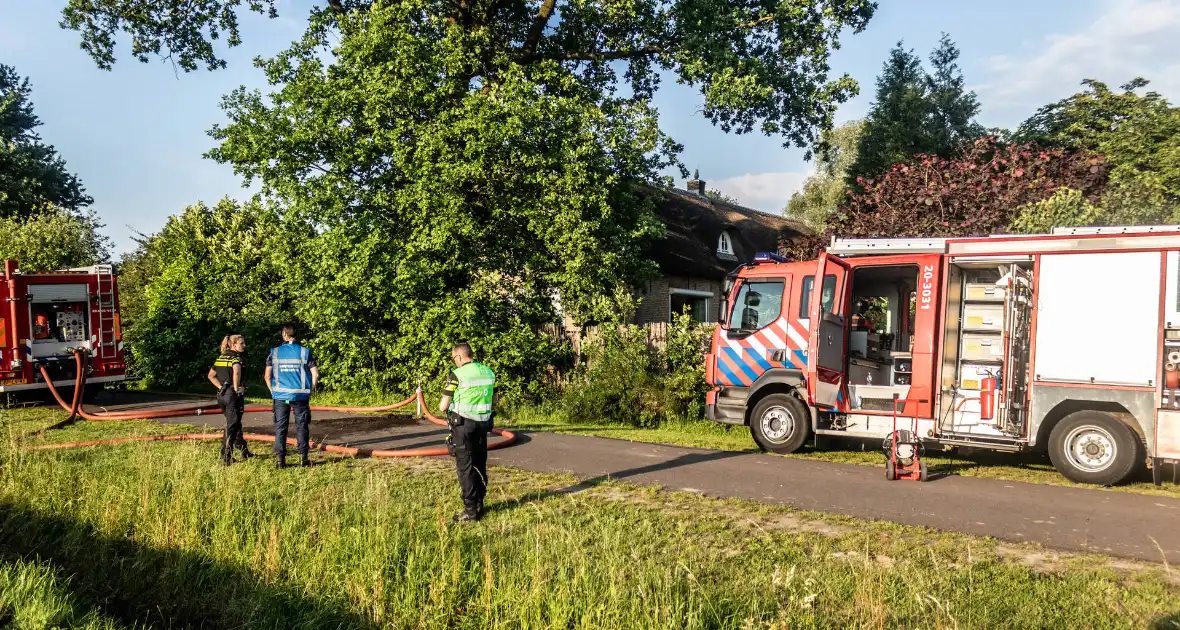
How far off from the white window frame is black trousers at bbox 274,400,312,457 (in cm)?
2090

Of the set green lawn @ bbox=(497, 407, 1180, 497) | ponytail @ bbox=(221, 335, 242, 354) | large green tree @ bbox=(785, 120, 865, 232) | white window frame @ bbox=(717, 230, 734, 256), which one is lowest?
green lawn @ bbox=(497, 407, 1180, 497)

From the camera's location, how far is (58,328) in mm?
16656

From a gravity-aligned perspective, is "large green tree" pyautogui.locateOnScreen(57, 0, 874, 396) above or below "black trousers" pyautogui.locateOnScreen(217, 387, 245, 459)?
above

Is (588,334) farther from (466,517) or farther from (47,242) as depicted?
→ (47,242)

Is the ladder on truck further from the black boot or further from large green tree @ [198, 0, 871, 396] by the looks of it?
the black boot

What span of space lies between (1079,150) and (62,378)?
22.7m

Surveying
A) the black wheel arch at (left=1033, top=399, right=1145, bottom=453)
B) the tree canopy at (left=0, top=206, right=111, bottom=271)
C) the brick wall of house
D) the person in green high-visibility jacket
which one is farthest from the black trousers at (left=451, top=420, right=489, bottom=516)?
the tree canopy at (left=0, top=206, right=111, bottom=271)

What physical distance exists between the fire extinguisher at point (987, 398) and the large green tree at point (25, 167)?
33.2m

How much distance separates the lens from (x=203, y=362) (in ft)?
67.2

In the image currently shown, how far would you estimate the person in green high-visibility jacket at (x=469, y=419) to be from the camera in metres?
6.89

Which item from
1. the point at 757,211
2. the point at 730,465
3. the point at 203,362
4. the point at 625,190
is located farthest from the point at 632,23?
the point at 757,211

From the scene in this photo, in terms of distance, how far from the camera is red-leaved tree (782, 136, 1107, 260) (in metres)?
14.8

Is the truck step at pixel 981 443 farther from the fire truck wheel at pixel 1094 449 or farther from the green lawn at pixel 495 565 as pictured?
the green lawn at pixel 495 565

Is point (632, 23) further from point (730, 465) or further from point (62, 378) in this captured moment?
point (62, 378)
